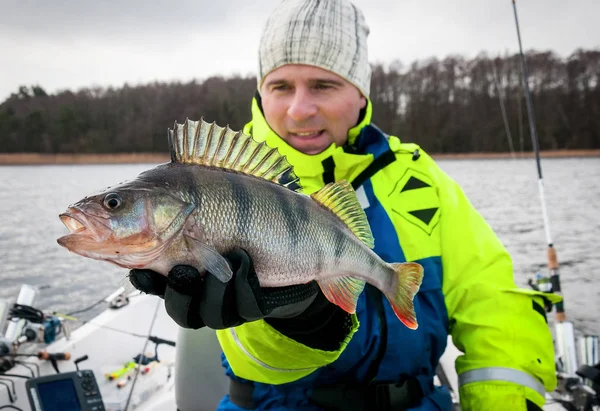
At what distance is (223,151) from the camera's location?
1339mm

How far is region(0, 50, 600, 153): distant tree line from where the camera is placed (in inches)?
690

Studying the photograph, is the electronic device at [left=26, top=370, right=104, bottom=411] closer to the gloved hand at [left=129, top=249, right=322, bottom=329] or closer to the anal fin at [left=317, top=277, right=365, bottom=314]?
the gloved hand at [left=129, top=249, right=322, bottom=329]

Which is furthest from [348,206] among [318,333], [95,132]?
[95,132]

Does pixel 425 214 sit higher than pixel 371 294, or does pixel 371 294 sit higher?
pixel 425 214

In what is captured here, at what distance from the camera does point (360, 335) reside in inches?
73.6

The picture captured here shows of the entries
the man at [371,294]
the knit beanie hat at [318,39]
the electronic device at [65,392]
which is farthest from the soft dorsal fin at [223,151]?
the electronic device at [65,392]

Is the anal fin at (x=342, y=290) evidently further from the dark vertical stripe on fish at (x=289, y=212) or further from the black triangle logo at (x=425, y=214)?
the black triangle logo at (x=425, y=214)

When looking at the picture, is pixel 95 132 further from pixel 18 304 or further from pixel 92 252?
pixel 92 252

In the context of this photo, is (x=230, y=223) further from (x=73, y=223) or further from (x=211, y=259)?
(x=73, y=223)

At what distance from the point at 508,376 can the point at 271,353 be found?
98 centimetres

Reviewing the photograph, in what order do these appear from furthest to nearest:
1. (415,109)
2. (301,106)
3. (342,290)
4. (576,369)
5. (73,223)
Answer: (415,109), (576,369), (301,106), (342,290), (73,223)

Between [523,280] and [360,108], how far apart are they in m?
6.88

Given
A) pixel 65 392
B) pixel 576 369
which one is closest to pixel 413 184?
pixel 576 369

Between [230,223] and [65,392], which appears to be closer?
[230,223]
